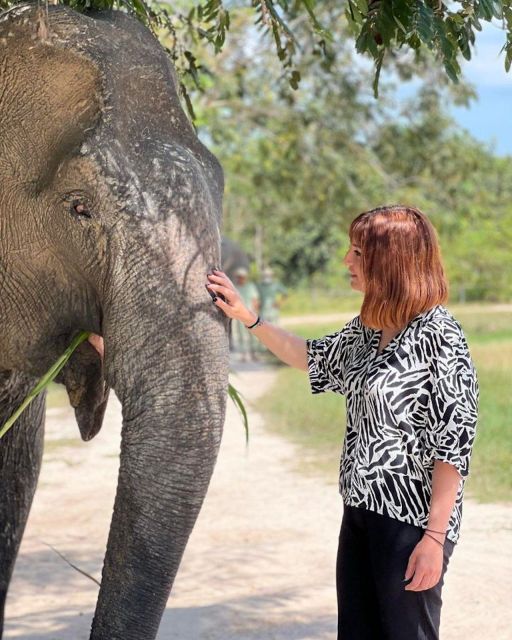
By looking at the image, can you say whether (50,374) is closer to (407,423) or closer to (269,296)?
(407,423)

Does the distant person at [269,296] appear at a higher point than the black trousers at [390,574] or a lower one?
lower

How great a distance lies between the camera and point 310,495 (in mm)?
9586

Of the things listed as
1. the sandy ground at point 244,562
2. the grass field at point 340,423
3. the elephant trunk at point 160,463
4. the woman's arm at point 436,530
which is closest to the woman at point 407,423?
the woman's arm at point 436,530

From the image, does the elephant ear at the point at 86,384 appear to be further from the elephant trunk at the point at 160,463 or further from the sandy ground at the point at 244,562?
the sandy ground at the point at 244,562

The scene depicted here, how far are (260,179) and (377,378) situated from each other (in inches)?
806

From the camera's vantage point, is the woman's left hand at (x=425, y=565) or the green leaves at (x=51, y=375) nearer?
the woman's left hand at (x=425, y=565)

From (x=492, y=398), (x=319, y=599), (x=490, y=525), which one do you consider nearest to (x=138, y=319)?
(x=319, y=599)

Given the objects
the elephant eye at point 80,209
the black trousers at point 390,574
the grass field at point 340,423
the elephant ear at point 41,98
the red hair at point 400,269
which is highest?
the elephant ear at point 41,98

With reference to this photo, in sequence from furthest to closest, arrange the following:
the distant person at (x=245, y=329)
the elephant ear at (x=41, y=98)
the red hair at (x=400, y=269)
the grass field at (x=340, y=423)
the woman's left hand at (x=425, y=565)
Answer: the distant person at (x=245, y=329) < the grass field at (x=340, y=423) < the elephant ear at (x=41, y=98) < the red hair at (x=400, y=269) < the woman's left hand at (x=425, y=565)

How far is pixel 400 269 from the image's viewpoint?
3391 mm

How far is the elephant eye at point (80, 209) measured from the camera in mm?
3654

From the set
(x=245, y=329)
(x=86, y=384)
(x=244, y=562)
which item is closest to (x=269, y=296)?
(x=245, y=329)

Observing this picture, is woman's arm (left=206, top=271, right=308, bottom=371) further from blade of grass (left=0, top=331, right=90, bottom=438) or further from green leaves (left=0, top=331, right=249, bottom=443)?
blade of grass (left=0, top=331, right=90, bottom=438)

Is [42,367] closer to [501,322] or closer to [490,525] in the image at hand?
[490,525]
